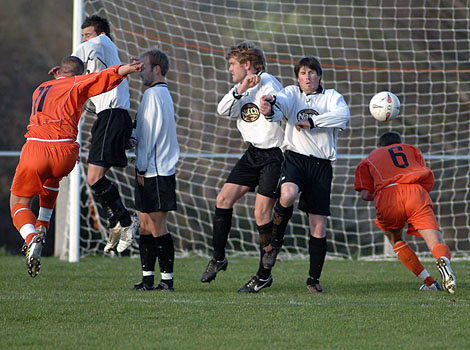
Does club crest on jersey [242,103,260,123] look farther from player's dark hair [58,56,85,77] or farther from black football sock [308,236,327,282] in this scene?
player's dark hair [58,56,85,77]

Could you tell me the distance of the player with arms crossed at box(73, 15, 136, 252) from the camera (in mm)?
6359

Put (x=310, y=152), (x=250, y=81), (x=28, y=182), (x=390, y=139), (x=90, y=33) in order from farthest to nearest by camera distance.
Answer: (x=390, y=139) → (x=90, y=33) → (x=310, y=152) → (x=250, y=81) → (x=28, y=182)

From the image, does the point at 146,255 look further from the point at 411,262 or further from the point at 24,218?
the point at 411,262

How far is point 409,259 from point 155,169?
7.06 feet

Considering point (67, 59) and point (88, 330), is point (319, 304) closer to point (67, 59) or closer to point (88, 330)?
point (88, 330)

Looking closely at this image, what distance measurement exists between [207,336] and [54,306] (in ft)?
4.37

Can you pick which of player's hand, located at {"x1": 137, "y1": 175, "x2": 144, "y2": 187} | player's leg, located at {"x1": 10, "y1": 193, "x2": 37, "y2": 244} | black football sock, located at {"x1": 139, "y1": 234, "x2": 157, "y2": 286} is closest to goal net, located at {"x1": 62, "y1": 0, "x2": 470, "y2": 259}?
black football sock, located at {"x1": 139, "y1": 234, "x2": 157, "y2": 286}

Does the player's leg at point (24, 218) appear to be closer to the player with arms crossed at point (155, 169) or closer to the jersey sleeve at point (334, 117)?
the player with arms crossed at point (155, 169)

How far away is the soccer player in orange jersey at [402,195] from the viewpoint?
6508mm

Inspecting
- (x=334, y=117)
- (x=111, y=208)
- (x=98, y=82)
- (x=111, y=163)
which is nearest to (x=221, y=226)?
(x=111, y=208)

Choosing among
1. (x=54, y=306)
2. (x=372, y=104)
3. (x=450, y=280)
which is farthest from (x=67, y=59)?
(x=450, y=280)

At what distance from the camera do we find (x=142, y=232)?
6.42 metres

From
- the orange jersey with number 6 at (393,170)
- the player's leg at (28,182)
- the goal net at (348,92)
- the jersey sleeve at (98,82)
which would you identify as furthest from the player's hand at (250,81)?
the goal net at (348,92)

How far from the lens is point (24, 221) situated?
18.7 feet
